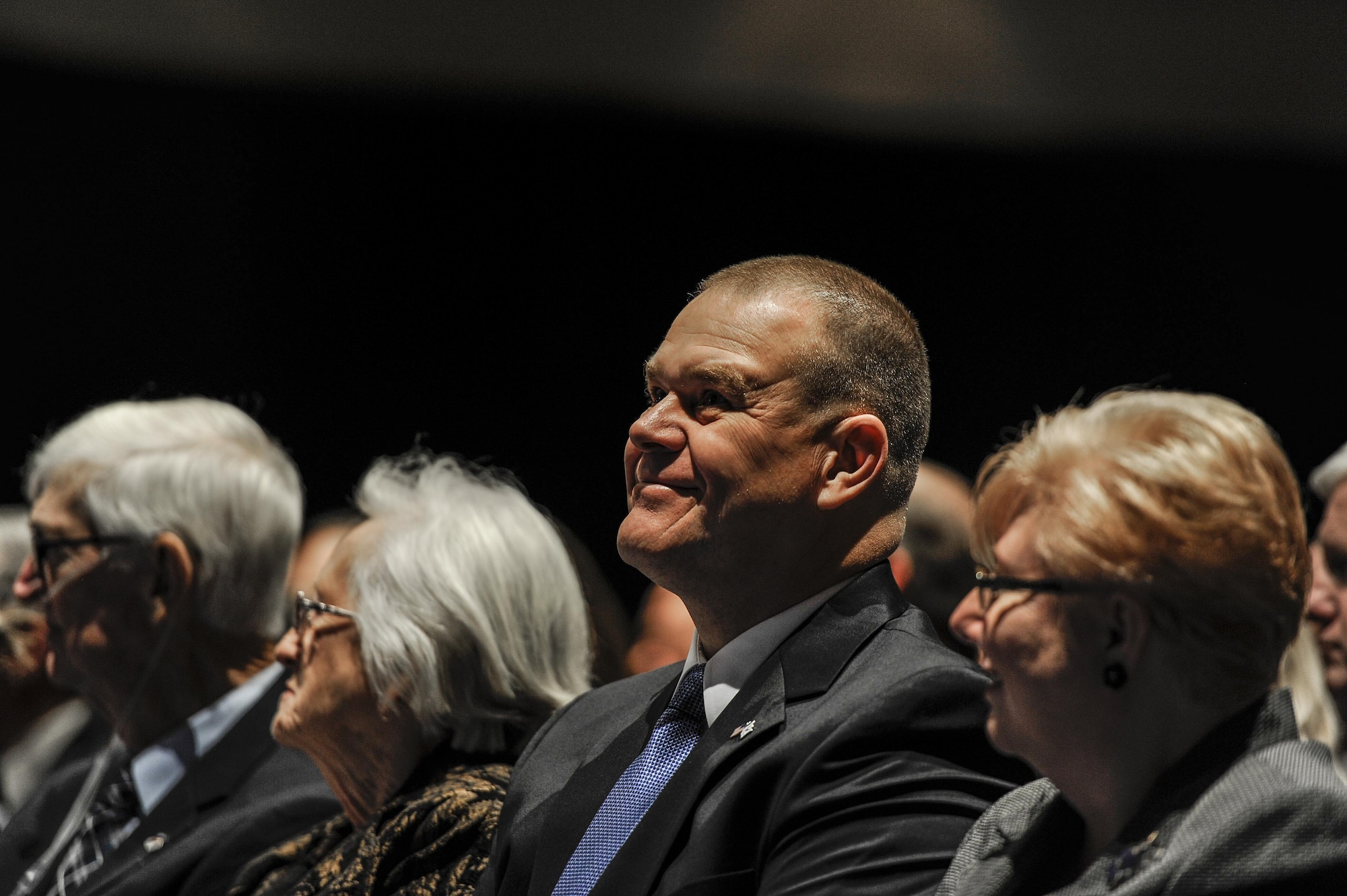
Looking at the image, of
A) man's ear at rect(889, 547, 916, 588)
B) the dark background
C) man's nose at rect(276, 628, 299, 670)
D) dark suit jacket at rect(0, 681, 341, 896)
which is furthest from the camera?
the dark background

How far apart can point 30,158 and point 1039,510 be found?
5.55 metres

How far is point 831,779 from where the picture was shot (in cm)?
183

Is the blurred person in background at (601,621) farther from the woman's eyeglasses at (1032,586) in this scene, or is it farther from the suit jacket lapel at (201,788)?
the woman's eyeglasses at (1032,586)

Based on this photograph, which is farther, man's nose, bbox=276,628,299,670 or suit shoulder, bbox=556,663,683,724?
man's nose, bbox=276,628,299,670

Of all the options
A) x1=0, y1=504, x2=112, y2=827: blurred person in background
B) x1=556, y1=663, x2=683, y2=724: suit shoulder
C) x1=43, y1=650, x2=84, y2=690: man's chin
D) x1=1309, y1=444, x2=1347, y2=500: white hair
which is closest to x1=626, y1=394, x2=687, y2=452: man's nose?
x1=556, y1=663, x2=683, y2=724: suit shoulder

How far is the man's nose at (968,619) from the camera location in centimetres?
183

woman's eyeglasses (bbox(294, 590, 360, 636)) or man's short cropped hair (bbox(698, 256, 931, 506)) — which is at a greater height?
man's short cropped hair (bbox(698, 256, 931, 506))

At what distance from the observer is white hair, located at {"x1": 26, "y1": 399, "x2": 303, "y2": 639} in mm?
3584

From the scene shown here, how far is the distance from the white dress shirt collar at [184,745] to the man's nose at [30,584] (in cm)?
50

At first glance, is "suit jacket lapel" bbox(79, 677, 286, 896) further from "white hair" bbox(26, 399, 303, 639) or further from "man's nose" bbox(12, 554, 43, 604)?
"man's nose" bbox(12, 554, 43, 604)

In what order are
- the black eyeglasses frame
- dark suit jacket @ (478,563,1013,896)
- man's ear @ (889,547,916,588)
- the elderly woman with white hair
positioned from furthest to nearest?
man's ear @ (889,547,916,588) < the black eyeglasses frame < the elderly woman with white hair < dark suit jacket @ (478,563,1013,896)

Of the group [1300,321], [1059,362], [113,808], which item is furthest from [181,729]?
[1300,321]

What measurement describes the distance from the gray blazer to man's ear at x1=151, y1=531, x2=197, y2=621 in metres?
2.47

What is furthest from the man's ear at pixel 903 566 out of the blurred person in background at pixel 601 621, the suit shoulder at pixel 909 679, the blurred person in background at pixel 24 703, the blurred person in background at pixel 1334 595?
the blurred person in background at pixel 24 703
